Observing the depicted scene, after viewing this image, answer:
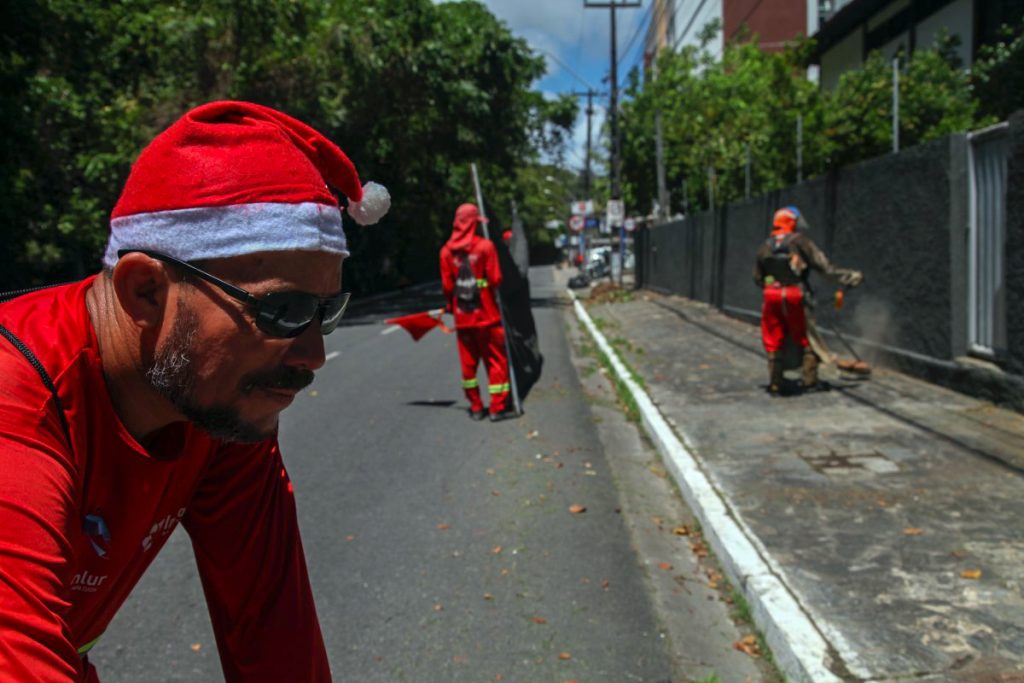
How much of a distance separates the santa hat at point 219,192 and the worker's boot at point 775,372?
27.3 ft

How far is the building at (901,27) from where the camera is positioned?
18.2 meters

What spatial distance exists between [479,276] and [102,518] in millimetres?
7891

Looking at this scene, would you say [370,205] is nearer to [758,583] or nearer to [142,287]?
[142,287]

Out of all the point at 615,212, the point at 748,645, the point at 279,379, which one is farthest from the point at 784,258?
the point at 615,212

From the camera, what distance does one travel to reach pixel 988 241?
8.42 m

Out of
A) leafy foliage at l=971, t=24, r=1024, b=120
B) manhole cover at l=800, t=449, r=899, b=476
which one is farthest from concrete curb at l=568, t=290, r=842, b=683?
leafy foliage at l=971, t=24, r=1024, b=120

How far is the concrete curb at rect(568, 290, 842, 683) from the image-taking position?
11.9 ft

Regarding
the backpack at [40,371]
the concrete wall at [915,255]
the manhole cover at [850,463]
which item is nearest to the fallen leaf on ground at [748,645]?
the manhole cover at [850,463]

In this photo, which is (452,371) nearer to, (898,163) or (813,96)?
(898,163)

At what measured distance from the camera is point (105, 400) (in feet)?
5.03

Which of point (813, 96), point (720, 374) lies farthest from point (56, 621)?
point (813, 96)

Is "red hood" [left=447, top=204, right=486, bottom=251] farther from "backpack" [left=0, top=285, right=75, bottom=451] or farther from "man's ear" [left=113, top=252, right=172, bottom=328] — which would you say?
"backpack" [left=0, top=285, right=75, bottom=451]

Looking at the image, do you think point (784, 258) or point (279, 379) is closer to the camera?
point (279, 379)

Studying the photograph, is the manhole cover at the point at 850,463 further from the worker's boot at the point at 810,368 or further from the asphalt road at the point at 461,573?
the worker's boot at the point at 810,368
